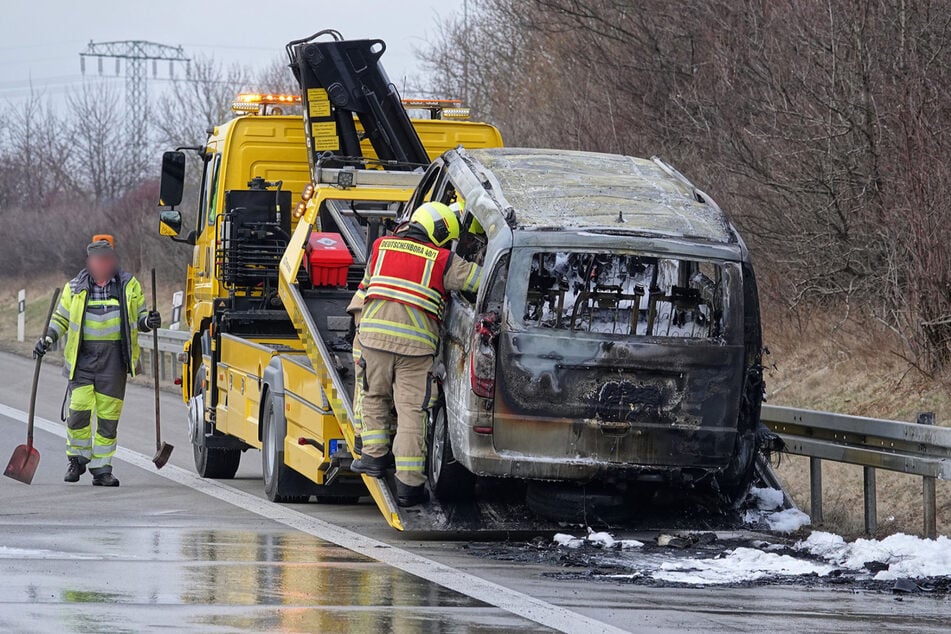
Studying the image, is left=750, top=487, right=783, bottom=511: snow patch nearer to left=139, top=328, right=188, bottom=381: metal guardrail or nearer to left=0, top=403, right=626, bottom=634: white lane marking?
left=0, top=403, right=626, bottom=634: white lane marking

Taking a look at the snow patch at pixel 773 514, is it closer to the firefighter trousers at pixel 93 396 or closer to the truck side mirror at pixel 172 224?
the firefighter trousers at pixel 93 396

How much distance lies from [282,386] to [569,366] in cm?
291

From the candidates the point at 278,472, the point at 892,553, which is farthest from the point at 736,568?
the point at 278,472

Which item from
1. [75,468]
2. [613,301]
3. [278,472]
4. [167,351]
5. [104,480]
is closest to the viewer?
[613,301]

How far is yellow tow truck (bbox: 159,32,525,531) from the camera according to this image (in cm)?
1050

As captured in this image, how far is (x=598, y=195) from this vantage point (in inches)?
359

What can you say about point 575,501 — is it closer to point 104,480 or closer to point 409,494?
point 409,494

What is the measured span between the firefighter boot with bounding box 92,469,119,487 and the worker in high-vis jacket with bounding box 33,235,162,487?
48 millimetres

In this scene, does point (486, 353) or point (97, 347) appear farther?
point (97, 347)

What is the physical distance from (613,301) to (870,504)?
77.2 inches

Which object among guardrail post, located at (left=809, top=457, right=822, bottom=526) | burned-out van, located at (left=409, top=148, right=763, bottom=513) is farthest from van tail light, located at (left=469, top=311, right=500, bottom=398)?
guardrail post, located at (left=809, top=457, right=822, bottom=526)

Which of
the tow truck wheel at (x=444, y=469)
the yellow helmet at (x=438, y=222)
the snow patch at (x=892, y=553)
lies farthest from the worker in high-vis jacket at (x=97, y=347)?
the snow patch at (x=892, y=553)

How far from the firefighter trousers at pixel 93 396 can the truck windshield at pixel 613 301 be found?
4.60m

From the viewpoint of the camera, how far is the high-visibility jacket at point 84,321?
485 inches
